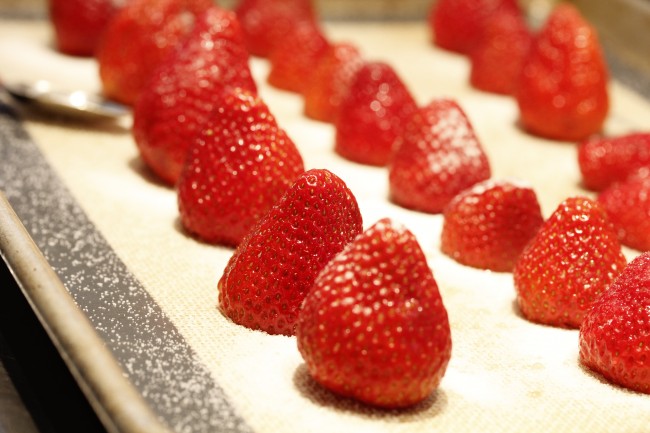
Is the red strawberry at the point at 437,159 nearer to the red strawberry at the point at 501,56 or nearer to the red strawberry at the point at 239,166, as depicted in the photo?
the red strawberry at the point at 239,166

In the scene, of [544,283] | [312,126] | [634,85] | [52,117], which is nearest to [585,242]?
[544,283]

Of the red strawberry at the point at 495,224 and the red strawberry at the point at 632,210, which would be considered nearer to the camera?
the red strawberry at the point at 495,224

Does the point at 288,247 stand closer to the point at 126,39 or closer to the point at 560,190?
the point at 560,190

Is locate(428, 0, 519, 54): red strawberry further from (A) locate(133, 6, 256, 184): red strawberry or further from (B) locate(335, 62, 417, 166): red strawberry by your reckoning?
(A) locate(133, 6, 256, 184): red strawberry

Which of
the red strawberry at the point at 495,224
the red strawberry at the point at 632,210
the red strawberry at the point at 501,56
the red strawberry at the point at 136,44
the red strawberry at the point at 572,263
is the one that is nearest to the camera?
the red strawberry at the point at 572,263

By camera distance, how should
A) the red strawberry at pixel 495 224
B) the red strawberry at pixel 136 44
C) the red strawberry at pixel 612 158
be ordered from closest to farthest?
the red strawberry at pixel 495 224
the red strawberry at pixel 612 158
the red strawberry at pixel 136 44

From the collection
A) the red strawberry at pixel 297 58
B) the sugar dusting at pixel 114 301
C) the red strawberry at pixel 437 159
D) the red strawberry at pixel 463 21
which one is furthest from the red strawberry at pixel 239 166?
the red strawberry at pixel 463 21

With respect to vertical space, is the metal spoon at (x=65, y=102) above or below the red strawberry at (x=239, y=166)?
below
